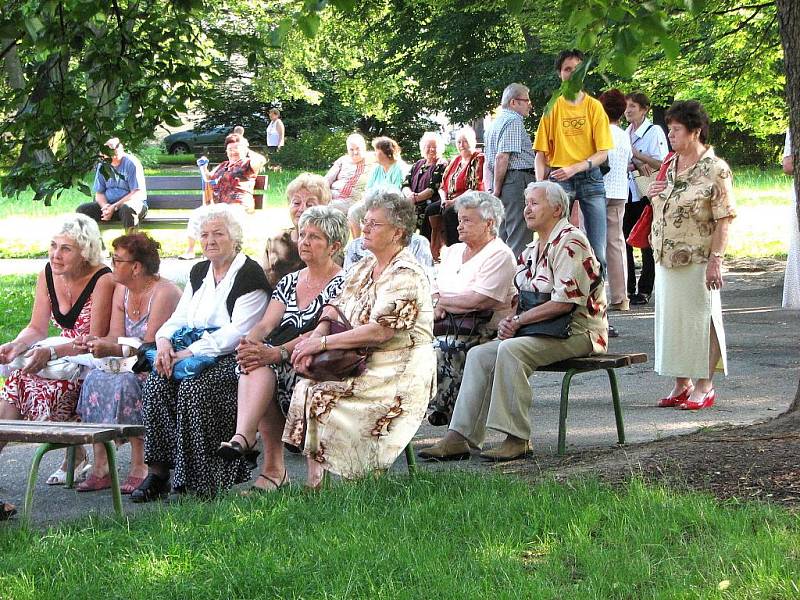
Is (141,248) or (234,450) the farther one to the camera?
(141,248)

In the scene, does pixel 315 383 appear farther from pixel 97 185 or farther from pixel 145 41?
pixel 97 185

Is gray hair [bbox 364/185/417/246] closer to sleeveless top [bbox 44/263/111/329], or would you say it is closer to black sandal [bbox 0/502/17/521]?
sleeveless top [bbox 44/263/111/329]

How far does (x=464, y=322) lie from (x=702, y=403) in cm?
180

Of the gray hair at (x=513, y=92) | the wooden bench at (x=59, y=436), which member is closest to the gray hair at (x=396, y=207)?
the wooden bench at (x=59, y=436)

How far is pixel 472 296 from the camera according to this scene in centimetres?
771

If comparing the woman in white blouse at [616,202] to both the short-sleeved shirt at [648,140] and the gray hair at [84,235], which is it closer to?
the short-sleeved shirt at [648,140]

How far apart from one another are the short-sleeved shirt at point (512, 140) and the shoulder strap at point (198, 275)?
5.19m

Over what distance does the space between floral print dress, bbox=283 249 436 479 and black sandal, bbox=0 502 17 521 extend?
58.3 inches

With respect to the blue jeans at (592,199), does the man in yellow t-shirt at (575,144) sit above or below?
above

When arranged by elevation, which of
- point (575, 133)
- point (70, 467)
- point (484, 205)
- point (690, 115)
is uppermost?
point (690, 115)

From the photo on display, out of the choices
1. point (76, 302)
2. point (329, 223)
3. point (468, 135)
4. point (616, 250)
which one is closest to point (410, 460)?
point (329, 223)

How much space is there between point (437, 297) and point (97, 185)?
970 cm

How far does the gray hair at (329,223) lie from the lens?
23.2 ft

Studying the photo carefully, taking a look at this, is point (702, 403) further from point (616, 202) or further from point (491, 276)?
point (616, 202)
